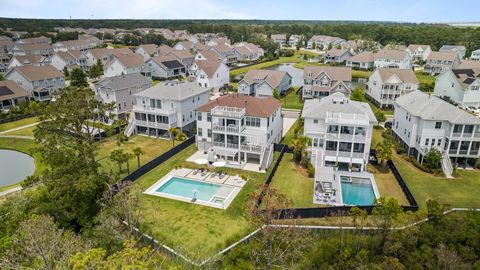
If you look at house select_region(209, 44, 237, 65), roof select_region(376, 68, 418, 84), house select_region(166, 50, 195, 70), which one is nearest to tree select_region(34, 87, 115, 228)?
roof select_region(376, 68, 418, 84)

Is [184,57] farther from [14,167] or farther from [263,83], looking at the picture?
[14,167]

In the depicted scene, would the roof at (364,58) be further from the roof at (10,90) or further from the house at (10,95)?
the roof at (10,90)

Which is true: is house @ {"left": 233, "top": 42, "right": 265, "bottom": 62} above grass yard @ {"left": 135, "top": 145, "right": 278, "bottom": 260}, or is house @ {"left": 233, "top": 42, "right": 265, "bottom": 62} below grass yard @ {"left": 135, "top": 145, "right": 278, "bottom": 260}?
above

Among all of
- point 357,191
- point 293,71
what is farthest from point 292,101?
point 293,71

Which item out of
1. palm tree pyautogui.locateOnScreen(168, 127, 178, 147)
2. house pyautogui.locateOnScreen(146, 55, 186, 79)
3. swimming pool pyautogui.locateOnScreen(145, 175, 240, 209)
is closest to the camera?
swimming pool pyautogui.locateOnScreen(145, 175, 240, 209)

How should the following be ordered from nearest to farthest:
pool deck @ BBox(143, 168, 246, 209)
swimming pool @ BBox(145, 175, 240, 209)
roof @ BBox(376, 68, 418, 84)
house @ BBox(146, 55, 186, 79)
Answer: pool deck @ BBox(143, 168, 246, 209) < swimming pool @ BBox(145, 175, 240, 209) < roof @ BBox(376, 68, 418, 84) < house @ BBox(146, 55, 186, 79)

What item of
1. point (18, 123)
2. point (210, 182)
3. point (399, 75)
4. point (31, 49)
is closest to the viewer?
point (210, 182)

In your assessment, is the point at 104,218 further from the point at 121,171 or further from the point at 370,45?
the point at 370,45

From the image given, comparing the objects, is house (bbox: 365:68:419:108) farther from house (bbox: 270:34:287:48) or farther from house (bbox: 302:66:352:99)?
house (bbox: 270:34:287:48)
